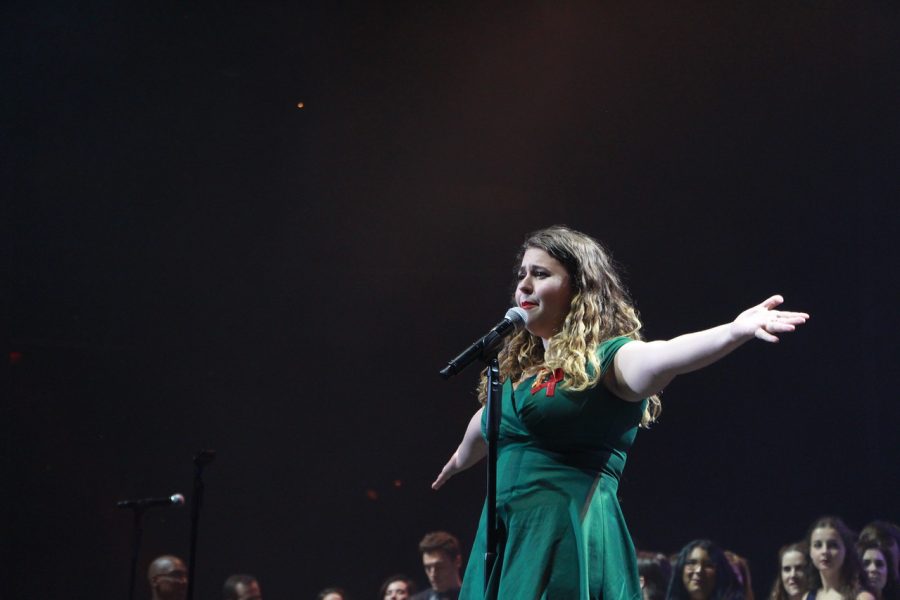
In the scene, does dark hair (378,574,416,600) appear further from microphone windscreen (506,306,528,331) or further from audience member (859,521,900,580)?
microphone windscreen (506,306,528,331)

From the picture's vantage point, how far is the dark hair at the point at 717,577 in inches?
181

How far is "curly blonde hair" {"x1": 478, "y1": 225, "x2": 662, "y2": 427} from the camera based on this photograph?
6.67ft

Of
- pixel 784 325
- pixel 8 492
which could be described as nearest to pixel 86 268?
pixel 8 492

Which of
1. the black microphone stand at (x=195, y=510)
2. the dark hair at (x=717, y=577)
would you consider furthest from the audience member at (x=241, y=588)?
the dark hair at (x=717, y=577)

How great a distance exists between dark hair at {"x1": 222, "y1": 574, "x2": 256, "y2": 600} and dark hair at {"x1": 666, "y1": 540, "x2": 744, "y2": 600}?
2143mm

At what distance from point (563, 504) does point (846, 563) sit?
3.14 metres

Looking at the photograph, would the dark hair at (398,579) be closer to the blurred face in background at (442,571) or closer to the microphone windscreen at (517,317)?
the blurred face in background at (442,571)

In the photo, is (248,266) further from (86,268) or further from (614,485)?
(614,485)

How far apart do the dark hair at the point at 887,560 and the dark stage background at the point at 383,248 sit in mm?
247

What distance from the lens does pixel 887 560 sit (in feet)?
14.4

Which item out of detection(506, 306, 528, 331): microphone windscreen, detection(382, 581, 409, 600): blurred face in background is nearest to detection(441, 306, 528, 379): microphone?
detection(506, 306, 528, 331): microphone windscreen

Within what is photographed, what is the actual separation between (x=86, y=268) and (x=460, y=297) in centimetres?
201

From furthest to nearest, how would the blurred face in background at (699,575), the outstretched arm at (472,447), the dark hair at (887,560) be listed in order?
1. the blurred face in background at (699,575)
2. the dark hair at (887,560)
3. the outstretched arm at (472,447)

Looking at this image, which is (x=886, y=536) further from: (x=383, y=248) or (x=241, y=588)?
(x=241, y=588)
